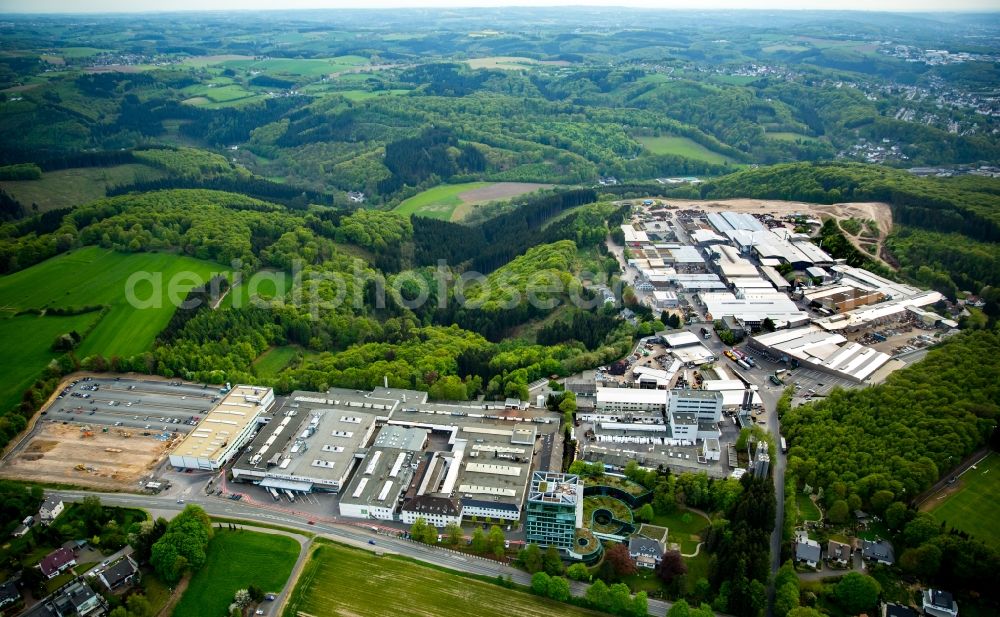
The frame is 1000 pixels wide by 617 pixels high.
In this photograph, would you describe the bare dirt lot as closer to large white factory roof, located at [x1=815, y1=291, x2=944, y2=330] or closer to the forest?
the forest

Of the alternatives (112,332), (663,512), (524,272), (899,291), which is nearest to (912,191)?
(899,291)

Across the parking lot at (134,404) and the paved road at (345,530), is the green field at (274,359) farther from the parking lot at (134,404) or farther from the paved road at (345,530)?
the paved road at (345,530)

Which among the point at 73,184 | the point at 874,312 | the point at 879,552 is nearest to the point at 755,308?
the point at 874,312

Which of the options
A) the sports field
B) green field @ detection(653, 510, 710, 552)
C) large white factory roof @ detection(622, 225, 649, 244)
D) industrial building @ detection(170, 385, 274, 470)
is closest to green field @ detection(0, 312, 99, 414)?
industrial building @ detection(170, 385, 274, 470)

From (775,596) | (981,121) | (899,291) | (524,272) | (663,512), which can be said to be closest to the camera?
(775,596)

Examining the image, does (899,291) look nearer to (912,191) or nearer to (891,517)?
(912,191)

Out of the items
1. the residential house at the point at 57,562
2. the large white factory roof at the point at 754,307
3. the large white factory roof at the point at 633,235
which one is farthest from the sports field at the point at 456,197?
the residential house at the point at 57,562
